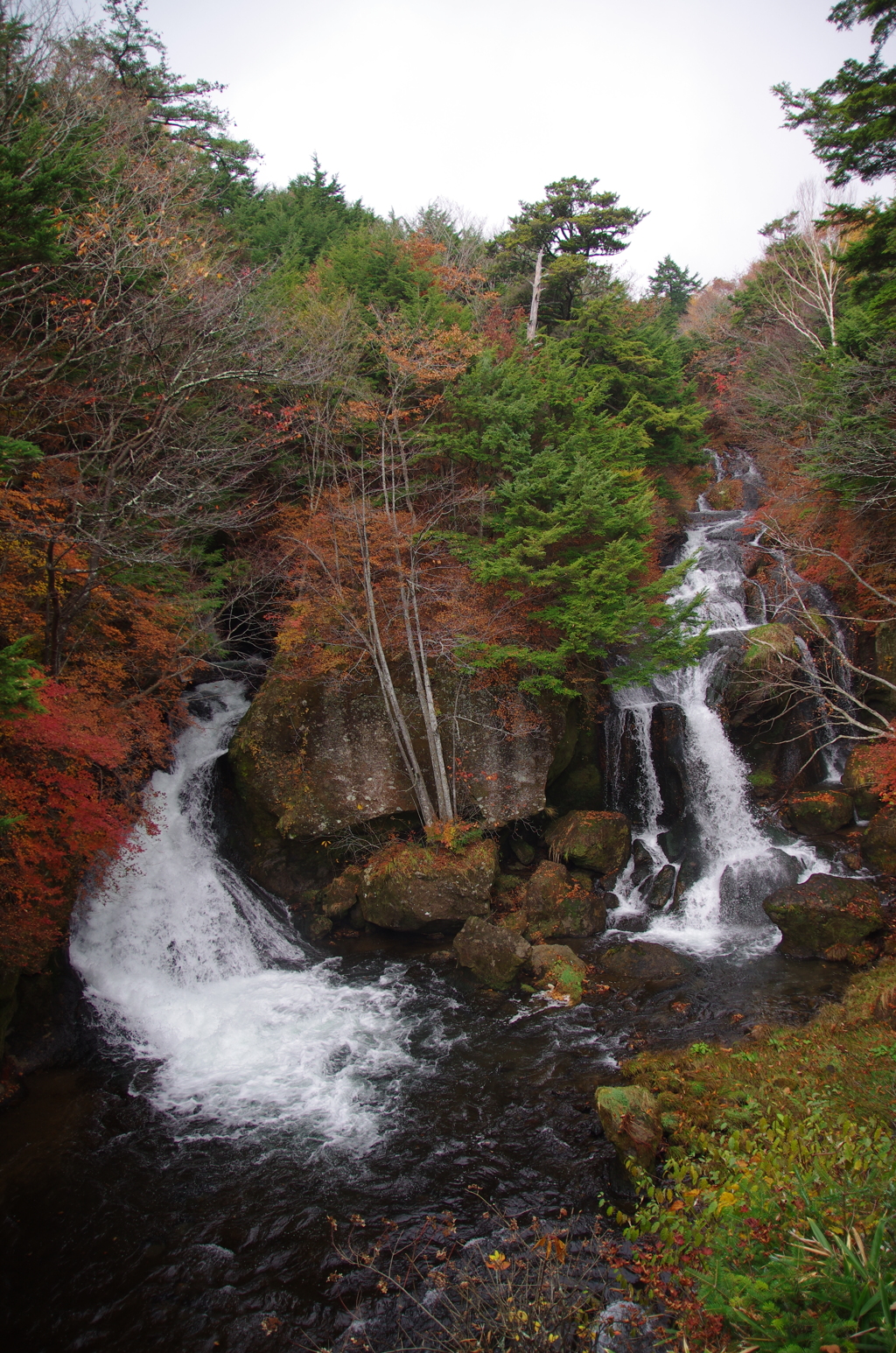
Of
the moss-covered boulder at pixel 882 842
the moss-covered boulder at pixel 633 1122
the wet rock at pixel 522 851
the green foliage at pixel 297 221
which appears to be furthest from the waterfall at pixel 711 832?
the green foliage at pixel 297 221

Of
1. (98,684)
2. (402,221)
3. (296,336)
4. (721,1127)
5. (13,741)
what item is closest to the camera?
(721,1127)

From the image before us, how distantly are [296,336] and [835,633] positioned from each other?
1505cm

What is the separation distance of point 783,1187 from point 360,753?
10339 millimetres

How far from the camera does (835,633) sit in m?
15.0

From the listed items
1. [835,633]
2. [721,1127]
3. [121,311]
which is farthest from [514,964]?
Result: [121,311]

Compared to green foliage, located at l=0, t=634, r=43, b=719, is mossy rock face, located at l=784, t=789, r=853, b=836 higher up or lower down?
lower down

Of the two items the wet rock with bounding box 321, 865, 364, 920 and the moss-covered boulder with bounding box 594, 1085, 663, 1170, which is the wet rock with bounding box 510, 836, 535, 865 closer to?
the wet rock with bounding box 321, 865, 364, 920

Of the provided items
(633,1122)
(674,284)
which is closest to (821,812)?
(633,1122)

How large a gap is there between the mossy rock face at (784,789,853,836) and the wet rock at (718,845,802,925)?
83cm

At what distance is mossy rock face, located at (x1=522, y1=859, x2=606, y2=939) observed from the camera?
38.7 ft

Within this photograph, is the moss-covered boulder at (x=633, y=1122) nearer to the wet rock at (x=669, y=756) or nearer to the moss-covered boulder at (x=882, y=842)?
the moss-covered boulder at (x=882, y=842)

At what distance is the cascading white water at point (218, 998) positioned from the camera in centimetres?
783

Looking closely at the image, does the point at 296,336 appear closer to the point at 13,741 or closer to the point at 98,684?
the point at 98,684

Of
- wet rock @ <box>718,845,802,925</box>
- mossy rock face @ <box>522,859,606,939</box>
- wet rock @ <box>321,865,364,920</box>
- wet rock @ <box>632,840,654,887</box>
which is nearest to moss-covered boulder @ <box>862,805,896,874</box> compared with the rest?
wet rock @ <box>718,845,802,925</box>
